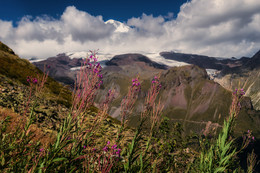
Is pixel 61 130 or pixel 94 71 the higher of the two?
pixel 94 71

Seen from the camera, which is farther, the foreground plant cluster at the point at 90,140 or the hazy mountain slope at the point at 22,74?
the hazy mountain slope at the point at 22,74

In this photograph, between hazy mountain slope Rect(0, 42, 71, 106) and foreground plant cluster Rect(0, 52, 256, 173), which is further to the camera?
hazy mountain slope Rect(0, 42, 71, 106)

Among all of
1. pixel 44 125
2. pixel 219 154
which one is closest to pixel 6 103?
pixel 44 125

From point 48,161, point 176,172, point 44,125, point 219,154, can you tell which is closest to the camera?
point 48,161

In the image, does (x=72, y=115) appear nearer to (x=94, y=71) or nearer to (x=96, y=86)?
(x=96, y=86)

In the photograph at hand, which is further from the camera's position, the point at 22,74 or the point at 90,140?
the point at 22,74

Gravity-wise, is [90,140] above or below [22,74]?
below

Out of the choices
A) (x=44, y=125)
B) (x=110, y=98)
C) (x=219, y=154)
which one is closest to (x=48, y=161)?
(x=110, y=98)

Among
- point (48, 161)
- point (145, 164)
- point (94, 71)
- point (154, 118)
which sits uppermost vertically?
point (94, 71)

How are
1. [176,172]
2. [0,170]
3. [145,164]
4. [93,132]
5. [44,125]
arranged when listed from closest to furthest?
[0,170] → [93,132] → [145,164] → [176,172] → [44,125]

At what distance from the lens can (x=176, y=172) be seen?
6.57 m

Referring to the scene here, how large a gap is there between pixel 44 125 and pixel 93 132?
22.4 feet

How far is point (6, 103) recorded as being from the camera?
930 cm

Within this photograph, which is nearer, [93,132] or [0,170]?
[0,170]
